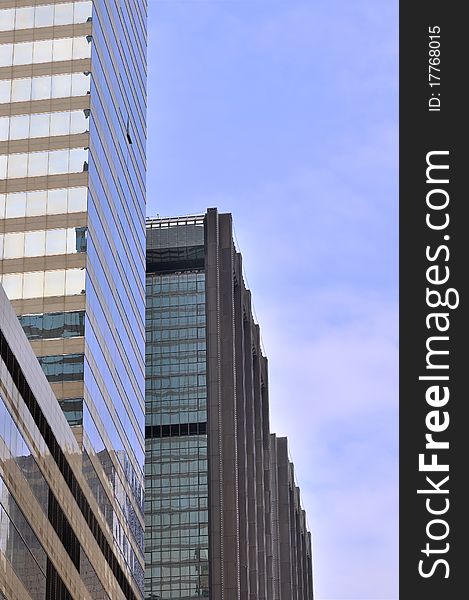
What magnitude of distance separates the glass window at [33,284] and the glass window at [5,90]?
1247 cm

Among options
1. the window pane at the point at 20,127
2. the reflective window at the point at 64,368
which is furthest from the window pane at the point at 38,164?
the reflective window at the point at 64,368

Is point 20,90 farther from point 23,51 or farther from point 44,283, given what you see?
point 44,283

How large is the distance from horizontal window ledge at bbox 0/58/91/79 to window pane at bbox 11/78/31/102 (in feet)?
1.29

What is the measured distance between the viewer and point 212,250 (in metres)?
153

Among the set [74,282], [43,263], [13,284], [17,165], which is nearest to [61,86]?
[17,165]

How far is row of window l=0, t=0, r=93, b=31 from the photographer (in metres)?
94.6

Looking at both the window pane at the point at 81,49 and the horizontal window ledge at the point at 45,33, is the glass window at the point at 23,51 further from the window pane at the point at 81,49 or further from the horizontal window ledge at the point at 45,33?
the window pane at the point at 81,49

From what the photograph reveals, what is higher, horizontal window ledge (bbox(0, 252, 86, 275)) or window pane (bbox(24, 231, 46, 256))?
→ window pane (bbox(24, 231, 46, 256))

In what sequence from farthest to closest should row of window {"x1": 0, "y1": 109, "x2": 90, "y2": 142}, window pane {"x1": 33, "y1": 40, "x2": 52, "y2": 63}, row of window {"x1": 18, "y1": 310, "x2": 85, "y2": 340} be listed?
1. window pane {"x1": 33, "y1": 40, "x2": 52, "y2": 63}
2. row of window {"x1": 0, "y1": 109, "x2": 90, "y2": 142}
3. row of window {"x1": 18, "y1": 310, "x2": 85, "y2": 340}

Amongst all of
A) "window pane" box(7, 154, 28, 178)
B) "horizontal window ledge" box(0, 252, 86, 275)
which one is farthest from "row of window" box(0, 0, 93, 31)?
"horizontal window ledge" box(0, 252, 86, 275)

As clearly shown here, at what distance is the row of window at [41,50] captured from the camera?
93.6 meters

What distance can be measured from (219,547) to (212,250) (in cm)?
3153

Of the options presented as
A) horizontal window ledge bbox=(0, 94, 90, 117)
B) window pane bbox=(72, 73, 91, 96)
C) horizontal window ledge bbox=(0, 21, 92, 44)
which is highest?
horizontal window ledge bbox=(0, 21, 92, 44)

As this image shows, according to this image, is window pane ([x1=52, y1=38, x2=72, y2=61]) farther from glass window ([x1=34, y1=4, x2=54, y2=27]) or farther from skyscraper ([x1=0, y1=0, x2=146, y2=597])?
glass window ([x1=34, y1=4, x2=54, y2=27])
